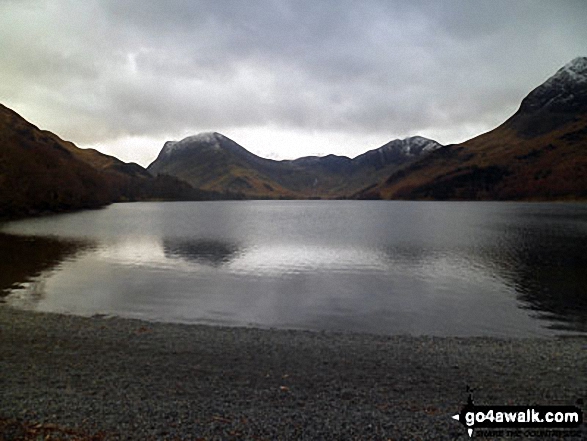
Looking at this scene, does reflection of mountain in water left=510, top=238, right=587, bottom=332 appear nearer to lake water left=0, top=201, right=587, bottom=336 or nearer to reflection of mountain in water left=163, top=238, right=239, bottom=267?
lake water left=0, top=201, right=587, bottom=336

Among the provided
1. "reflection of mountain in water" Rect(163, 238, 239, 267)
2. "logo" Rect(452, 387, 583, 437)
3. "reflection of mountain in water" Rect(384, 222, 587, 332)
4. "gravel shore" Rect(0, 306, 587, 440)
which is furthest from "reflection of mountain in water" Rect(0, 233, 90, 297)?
"reflection of mountain in water" Rect(384, 222, 587, 332)

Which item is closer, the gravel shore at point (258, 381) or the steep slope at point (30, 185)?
the gravel shore at point (258, 381)

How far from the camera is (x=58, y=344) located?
63.0ft

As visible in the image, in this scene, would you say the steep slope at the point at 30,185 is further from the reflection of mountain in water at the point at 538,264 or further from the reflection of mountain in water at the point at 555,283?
the reflection of mountain in water at the point at 555,283

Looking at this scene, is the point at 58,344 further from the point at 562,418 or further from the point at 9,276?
the point at 9,276

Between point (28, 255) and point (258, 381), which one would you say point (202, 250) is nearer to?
point (28, 255)

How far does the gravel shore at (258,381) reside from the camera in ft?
35.3

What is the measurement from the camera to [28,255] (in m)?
54.5

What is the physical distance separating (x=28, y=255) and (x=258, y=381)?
53078 millimetres

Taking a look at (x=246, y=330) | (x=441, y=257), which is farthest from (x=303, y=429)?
(x=441, y=257)

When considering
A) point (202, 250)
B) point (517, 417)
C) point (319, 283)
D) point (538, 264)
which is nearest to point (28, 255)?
point (202, 250)

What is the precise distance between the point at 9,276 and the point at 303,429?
43054mm

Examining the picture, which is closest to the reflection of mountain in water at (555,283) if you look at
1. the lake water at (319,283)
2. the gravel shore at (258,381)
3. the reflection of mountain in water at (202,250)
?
the lake water at (319,283)

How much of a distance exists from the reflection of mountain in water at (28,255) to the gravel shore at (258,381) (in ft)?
71.0
